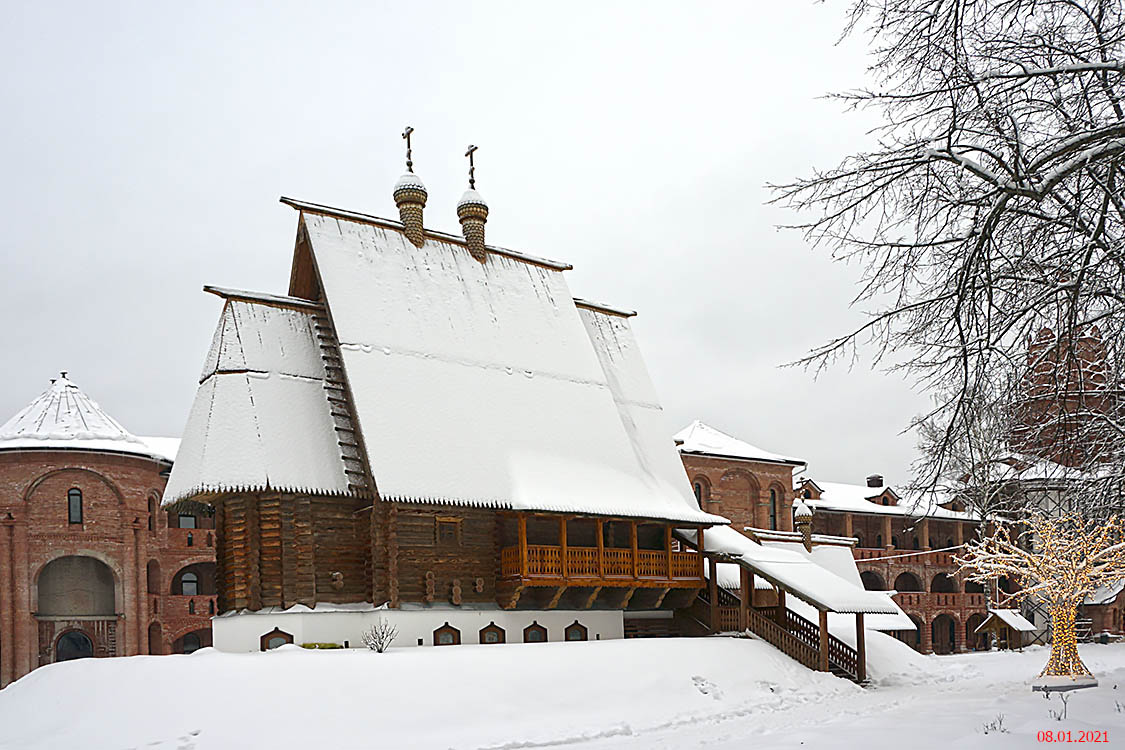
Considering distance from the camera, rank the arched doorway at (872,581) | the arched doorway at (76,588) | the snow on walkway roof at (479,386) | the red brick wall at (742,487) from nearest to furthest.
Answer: the snow on walkway roof at (479,386)
the arched doorway at (76,588)
the red brick wall at (742,487)
the arched doorway at (872,581)

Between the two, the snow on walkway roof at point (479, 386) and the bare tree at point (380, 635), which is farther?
the snow on walkway roof at point (479, 386)

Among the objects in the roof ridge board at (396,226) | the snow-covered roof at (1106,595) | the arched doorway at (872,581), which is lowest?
the snow-covered roof at (1106,595)

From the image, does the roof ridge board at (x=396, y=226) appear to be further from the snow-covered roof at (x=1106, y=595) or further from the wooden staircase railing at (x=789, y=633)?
the snow-covered roof at (x=1106, y=595)

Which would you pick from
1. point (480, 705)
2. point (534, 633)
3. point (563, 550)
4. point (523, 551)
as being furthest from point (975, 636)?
point (480, 705)

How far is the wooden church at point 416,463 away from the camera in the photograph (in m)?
22.3

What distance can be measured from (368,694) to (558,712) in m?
3.40

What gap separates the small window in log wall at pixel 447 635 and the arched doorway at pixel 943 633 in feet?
118

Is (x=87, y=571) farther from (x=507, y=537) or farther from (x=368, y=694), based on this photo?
(x=368, y=694)

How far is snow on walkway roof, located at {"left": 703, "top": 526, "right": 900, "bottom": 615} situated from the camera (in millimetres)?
24794

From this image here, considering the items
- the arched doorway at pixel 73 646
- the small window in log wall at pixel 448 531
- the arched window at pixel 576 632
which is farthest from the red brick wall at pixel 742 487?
the arched doorway at pixel 73 646

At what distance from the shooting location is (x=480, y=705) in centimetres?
1786

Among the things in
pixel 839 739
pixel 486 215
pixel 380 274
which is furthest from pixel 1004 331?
pixel 486 215
